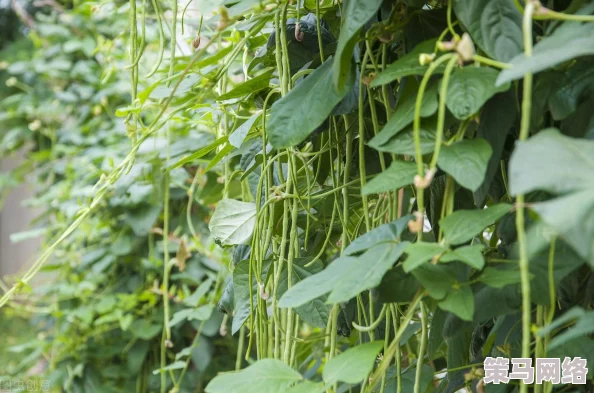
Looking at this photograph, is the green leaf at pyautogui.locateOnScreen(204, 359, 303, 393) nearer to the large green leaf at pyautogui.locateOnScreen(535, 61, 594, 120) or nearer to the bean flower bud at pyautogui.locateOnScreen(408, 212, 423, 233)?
the bean flower bud at pyautogui.locateOnScreen(408, 212, 423, 233)

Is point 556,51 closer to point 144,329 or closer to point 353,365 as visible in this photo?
point 353,365

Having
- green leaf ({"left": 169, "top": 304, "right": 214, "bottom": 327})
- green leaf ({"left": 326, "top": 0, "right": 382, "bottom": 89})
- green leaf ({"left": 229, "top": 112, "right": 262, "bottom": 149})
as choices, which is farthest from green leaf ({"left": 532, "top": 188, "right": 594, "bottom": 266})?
green leaf ({"left": 169, "top": 304, "right": 214, "bottom": 327})

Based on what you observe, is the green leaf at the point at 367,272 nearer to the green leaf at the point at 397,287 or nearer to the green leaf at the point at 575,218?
the green leaf at the point at 397,287

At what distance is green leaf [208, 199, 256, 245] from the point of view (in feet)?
2.22

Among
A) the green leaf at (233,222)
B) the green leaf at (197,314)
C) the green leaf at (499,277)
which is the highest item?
the green leaf at (499,277)

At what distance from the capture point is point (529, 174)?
12.6 inches

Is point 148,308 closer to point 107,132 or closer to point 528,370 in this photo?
point 107,132

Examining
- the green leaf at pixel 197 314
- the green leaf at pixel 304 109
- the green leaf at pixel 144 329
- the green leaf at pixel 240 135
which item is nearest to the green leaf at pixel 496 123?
the green leaf at pixel 304 109

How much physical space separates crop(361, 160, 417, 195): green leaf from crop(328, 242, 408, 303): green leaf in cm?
4

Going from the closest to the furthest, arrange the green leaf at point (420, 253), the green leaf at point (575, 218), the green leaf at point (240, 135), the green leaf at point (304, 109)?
1. the green leaf at point (575, 218)
2. the green leaf at point (420, 253)
3. the green leaf at point (304, 109)
4. the green leaf at point (240, 135)

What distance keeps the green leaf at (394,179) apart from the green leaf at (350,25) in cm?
8

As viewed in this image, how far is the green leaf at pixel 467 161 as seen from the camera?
1.36ft

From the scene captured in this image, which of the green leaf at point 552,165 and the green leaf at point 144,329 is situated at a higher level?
the green leaf at point 552,165

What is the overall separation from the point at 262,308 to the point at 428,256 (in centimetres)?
27
